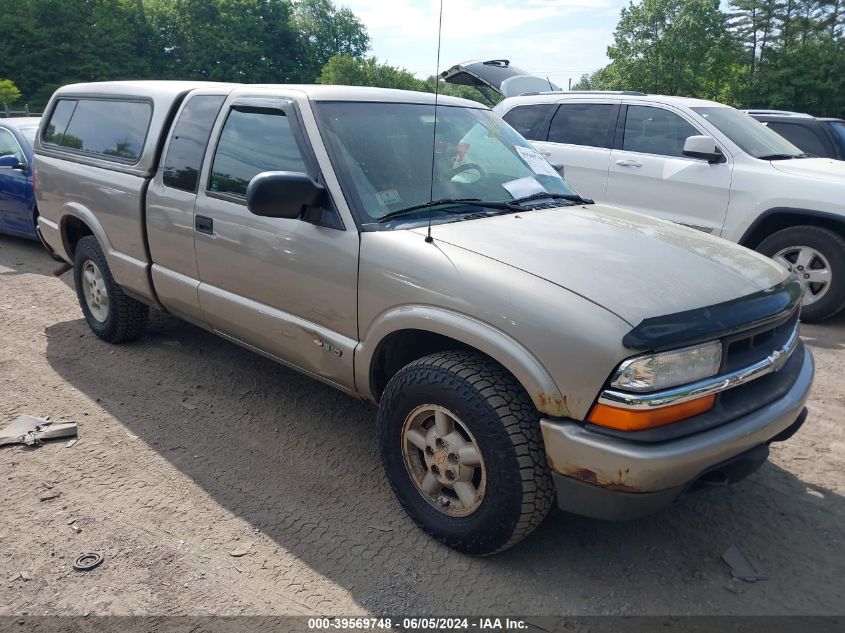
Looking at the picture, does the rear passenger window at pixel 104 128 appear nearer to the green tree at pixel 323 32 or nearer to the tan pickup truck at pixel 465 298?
the tan pickup truck at pixel 465 298

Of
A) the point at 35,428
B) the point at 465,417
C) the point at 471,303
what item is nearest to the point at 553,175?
the point at 471,303

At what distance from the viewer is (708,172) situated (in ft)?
20.5

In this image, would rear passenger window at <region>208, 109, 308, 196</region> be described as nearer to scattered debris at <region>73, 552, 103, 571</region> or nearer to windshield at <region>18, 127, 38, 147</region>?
scattered debris at <region>73, 552, 103, 571</region>

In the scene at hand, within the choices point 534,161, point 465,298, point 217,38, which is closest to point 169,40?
point 217,38

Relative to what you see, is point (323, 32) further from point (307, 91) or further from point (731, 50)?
point (307, 91)

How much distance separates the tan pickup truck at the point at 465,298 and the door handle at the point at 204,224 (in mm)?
12

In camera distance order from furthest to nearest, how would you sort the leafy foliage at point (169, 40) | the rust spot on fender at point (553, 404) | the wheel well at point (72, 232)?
1. the leafy foliage at point (169, 40)
2. the wheel well at point (72, 232)
3. the rust spot on fender at point (553, 404)

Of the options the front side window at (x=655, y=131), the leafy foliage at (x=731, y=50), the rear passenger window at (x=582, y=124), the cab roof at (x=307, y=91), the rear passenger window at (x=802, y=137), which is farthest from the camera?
the leafy foliage at (x=731, y=50)

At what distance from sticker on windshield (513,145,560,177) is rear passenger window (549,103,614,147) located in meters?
3.44

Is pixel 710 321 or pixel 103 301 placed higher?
A: pixel 710 321

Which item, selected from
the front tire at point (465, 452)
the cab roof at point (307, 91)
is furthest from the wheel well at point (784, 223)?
the front tire at point (465, 452)

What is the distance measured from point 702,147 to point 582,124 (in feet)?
5.19

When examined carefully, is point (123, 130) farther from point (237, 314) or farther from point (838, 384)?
point (838, 384)

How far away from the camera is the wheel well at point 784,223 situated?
570 centimetres
